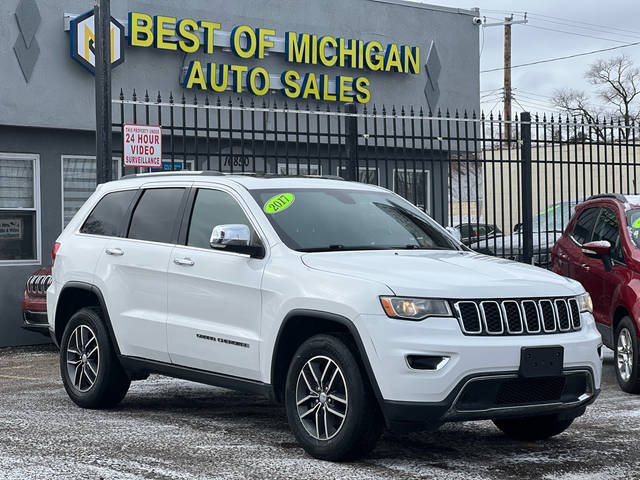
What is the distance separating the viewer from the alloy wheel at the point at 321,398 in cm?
638

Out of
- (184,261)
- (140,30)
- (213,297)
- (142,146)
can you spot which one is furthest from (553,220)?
(213,297)

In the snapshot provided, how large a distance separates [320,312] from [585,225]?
216 inches

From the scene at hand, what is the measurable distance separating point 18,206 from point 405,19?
745 centimetres

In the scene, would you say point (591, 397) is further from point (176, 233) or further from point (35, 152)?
point (35, 152)

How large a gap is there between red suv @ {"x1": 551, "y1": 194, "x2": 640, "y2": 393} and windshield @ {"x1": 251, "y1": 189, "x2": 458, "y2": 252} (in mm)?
2478

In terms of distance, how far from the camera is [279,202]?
7434 millimetres

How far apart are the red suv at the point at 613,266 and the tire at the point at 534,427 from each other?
2.36m

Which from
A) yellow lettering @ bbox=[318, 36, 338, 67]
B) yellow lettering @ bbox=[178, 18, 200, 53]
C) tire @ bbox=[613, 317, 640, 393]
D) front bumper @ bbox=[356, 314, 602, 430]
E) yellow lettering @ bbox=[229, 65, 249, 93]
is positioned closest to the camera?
front bumper @ bbox=[356, 314, 602, 430]

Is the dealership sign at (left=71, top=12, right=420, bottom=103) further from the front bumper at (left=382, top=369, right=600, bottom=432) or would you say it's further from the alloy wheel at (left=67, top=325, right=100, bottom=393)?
the front bumper at (left=382, top=369, right=600, bottom=432)

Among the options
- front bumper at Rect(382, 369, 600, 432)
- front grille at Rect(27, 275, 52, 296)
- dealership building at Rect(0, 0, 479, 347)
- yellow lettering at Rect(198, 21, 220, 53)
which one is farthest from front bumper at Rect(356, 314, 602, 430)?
yellow lettering at Rect(198, 21, 220, 53)

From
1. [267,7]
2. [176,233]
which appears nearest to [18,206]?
[267,7]

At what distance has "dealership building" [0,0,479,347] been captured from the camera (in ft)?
47.1

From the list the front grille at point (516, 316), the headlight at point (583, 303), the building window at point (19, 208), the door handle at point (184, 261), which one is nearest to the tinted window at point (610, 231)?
the headlight at point (583, 303)

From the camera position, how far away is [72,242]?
8.88 meters
